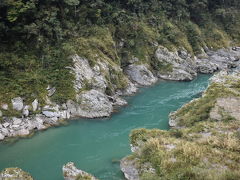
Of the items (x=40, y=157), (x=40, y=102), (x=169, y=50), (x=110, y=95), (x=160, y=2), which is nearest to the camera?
(x=40, y=157)

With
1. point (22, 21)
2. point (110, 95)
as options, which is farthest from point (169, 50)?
point (22, 21)

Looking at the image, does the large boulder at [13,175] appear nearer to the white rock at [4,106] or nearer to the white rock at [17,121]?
the white rock at [17,121]

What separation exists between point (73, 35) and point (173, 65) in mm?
→ 16825

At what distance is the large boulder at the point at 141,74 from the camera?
130 feet

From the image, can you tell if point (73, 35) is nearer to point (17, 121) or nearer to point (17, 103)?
point (17, 103)

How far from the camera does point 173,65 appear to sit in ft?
142

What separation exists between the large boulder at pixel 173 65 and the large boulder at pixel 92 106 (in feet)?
51.1

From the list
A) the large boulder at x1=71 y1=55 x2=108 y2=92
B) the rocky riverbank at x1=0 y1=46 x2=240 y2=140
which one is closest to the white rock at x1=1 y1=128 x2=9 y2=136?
the rocky riverbank at x1=0 y1=46 x2=240 y2=140

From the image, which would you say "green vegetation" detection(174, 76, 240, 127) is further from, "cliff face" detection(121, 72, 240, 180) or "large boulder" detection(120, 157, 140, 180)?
"large boulder" detection(120, 157, 140, 180)

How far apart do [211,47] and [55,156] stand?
1723 inches

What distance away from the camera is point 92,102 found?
28.9 meters

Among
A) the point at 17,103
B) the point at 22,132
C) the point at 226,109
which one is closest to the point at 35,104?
the point at 17,103

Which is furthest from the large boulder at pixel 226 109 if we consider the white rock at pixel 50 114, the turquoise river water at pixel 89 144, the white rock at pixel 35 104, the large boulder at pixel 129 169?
the white rock at pixel 35 104

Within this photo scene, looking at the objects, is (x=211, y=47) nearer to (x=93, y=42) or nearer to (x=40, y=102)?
(x=93, y=42)
